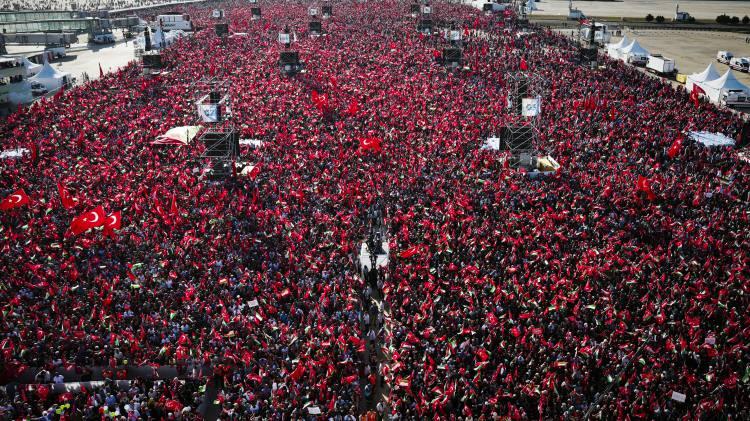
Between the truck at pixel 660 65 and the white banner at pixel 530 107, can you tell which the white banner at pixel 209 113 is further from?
the truck at pixel 660 65

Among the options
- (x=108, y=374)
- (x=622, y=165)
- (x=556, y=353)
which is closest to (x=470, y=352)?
(x=556, y=353)

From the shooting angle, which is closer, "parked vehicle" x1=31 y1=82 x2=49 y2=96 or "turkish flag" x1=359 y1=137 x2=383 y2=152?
"turkish flag" x1=359 y1=137 x2=383 y2=152

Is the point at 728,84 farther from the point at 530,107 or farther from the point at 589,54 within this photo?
the point at 530,107

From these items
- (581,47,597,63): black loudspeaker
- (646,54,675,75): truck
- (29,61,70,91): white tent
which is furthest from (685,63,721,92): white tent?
(29,61,70,91): white tent

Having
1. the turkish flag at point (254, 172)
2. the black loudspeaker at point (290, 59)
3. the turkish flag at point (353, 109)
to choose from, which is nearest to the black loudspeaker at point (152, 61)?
the black loudspeaker at point (290, 59)

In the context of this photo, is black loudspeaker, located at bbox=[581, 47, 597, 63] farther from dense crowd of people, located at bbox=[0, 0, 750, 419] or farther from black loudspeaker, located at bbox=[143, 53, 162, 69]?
black loudspeaker, located at bbox=[143, 53, 162, 69]
